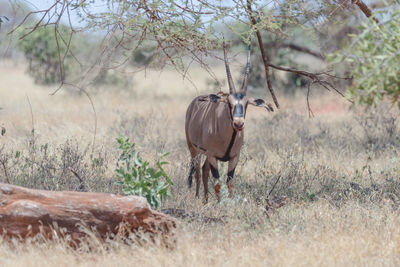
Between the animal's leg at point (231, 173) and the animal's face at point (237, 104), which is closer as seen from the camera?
the animal's face at point (237, 104)

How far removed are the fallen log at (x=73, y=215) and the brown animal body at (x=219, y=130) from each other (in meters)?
2.13

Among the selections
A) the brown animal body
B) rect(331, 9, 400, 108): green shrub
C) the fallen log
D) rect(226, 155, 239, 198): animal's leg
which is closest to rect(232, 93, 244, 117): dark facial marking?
the brown animal body

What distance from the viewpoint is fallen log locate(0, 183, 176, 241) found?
16.1 ft

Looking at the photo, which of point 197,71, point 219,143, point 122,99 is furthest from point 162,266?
point 197,71

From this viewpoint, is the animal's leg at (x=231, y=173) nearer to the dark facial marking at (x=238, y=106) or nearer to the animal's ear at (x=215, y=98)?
the animal's ear at (x=215, y=98)

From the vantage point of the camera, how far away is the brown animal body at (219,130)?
7281 mm

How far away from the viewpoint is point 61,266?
4602mm

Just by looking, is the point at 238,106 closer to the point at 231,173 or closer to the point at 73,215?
the point at 231,173

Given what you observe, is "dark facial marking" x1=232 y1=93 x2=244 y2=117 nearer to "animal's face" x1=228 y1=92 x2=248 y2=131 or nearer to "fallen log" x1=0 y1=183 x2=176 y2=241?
"animal's face" x1=228 y1=92 x2=248 y2=131

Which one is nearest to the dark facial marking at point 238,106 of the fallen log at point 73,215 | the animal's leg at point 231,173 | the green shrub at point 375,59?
the animal's leg at point 231,173

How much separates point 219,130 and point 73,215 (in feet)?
10.7

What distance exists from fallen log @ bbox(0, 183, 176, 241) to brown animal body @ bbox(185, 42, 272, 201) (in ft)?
6.97

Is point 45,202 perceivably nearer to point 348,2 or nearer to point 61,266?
point 61,266

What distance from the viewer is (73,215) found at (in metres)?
5.00
